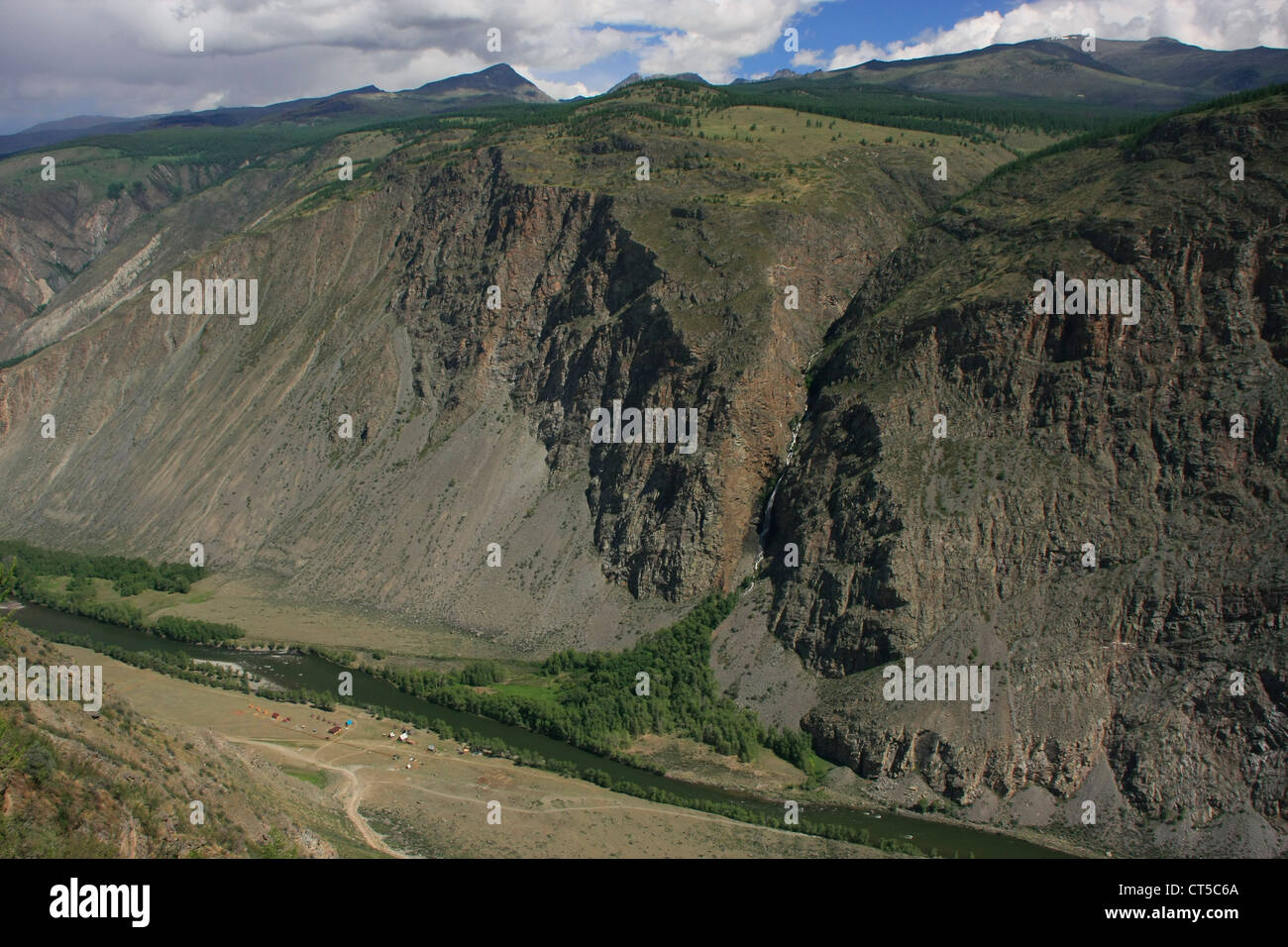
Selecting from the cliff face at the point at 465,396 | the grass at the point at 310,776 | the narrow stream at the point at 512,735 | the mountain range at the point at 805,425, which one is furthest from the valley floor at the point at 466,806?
the cliff face at the point at 465,396

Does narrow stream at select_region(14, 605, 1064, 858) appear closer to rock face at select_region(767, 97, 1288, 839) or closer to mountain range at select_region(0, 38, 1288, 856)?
mountain range at select_region(0, 38, 1288, 856)

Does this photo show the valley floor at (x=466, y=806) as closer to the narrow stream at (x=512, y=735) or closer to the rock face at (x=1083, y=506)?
the narrow stream at (x=512, y=735)

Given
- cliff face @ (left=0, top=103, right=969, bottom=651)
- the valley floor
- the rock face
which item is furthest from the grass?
the rock face

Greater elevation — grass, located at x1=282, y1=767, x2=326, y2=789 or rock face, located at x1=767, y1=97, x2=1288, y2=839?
rock face, located at x1=767, y1=97, x2=1288, y2=839

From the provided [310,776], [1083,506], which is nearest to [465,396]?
[310,776]

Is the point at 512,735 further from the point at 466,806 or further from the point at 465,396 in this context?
the point at 465,396
